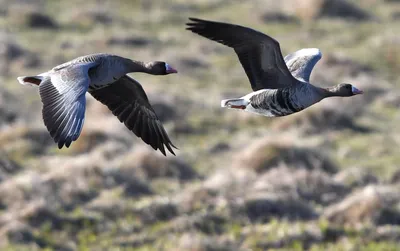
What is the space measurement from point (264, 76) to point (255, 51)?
27 centimetres

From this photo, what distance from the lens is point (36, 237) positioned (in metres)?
15.9

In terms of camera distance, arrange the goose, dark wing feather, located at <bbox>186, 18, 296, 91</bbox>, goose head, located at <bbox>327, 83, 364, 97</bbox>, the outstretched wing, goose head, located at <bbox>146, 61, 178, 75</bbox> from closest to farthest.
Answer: the goose
dark wing feather, located at <bbox>186, 18, 296, 91</bbox>
goose head, located at <bbox>327, 83, 364, 97</bbox>
goose head, located at <bbox>146, 61, 178, 75</bbox>
the outstretched wing

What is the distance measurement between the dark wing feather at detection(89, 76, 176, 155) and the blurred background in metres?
4.77

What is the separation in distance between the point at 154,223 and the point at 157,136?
5.85m

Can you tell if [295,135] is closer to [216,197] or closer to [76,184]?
[216,197]

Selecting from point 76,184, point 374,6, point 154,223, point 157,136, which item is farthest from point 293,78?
point 374,6

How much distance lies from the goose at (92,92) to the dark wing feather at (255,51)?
2.88 feet

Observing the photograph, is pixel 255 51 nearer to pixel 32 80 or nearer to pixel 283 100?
pixel 283 100

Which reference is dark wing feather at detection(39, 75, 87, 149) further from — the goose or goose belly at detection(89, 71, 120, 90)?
goose belly at detection(89, 71, 120, 90)

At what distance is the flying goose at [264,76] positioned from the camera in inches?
373

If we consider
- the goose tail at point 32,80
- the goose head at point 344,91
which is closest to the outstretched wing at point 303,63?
the goose head at point 344,91

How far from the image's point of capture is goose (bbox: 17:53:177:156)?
28.5 ft

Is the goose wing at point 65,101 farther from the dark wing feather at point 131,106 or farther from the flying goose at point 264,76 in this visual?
the dark wing feather at point 131,106

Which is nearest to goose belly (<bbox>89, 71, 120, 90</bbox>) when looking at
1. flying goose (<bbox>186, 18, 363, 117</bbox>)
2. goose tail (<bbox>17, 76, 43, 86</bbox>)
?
goose tail (<bbox>17, 76, 43, 86</bbox>)
